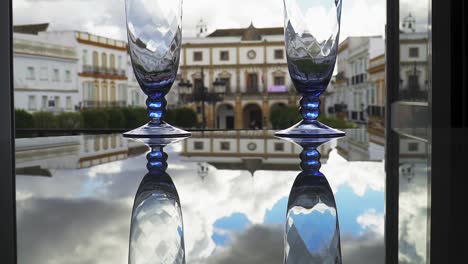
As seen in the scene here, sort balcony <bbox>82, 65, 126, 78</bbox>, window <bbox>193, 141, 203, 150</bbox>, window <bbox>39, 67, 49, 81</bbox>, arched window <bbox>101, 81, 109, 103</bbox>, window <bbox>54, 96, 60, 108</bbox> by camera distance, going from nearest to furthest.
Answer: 1. window <bbox>193, 141, 203, 150</bbox>
2. window <bbox>39, 67, 49, 81</bbox>
3. window <bbox>54, 96, 60, 108</bbox>
4. balcony <bbox>82, 65, 126, 78</bbox>
5. arched window <bbox>101, 81, 109, 103</bbox>

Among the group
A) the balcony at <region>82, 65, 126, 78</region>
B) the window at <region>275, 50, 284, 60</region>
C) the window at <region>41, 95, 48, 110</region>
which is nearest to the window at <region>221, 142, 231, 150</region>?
the window at <region>41, 95, 48, 110</region>

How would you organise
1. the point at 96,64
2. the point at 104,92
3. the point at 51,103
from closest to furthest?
the point at 51,103, the point at 96,64, the point at 104,92

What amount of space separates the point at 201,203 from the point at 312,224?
7cm

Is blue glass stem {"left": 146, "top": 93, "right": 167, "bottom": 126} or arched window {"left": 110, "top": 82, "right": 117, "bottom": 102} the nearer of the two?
blue glass stem {"left": 146, "top": 93, "right": 167, "bottom": 126}

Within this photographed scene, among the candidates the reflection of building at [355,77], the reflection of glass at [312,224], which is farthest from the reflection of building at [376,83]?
the reflection of glass at [312,224]

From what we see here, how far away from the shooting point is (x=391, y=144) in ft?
1.89

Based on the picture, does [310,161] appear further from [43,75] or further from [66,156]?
[43,75]

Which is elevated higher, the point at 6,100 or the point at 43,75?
the point at 43,75

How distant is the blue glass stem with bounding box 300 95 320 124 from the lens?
1.95 feet

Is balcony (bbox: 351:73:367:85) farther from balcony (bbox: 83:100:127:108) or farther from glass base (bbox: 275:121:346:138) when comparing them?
glass base (bbox: 275:121:346:138)

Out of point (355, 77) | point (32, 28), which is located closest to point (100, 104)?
point (32, 28)

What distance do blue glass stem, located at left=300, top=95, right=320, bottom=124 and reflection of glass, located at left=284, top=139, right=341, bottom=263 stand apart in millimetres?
244

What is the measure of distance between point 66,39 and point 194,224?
43.8ft

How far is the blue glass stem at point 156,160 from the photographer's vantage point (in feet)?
1.28
